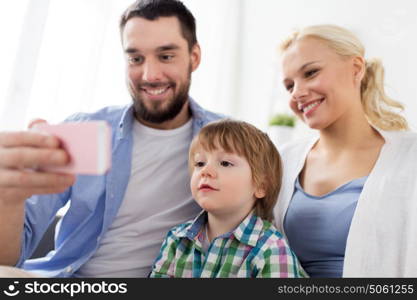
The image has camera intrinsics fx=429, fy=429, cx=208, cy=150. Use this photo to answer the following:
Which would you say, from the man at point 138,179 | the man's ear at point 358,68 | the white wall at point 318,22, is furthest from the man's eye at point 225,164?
the white wall at point 318,22

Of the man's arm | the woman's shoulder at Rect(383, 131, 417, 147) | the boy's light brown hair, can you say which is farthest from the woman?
the man's arm

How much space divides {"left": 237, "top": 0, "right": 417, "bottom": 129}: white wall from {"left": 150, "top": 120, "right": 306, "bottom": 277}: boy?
1.49m

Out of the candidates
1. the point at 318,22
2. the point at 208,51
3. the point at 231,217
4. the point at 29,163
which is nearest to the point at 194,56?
the point at 231,217

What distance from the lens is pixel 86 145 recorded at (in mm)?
579

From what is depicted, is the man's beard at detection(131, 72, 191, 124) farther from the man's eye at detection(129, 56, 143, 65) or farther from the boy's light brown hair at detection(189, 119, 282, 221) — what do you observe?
the boy's light brown hair at detection(189, 119, 282, 221)

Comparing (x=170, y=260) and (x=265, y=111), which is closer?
(x=170, y=260)

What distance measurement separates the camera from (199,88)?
3648 millimetres

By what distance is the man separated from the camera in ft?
4.61

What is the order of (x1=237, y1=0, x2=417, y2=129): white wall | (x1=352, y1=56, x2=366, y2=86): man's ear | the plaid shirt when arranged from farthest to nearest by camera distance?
1. (x1=237, y1=0, x2=417, y2=129): white wall
2. (x1=352, y1=56, x2=366, y2=86): man's ear
3. the plaid shirt

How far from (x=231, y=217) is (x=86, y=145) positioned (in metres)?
0.78

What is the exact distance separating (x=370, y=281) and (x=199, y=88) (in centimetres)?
269

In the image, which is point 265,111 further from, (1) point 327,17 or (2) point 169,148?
(2) point 169,148

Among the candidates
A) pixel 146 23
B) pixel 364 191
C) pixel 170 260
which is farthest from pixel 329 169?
pixel 146 23

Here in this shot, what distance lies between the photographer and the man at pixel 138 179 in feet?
4.61
